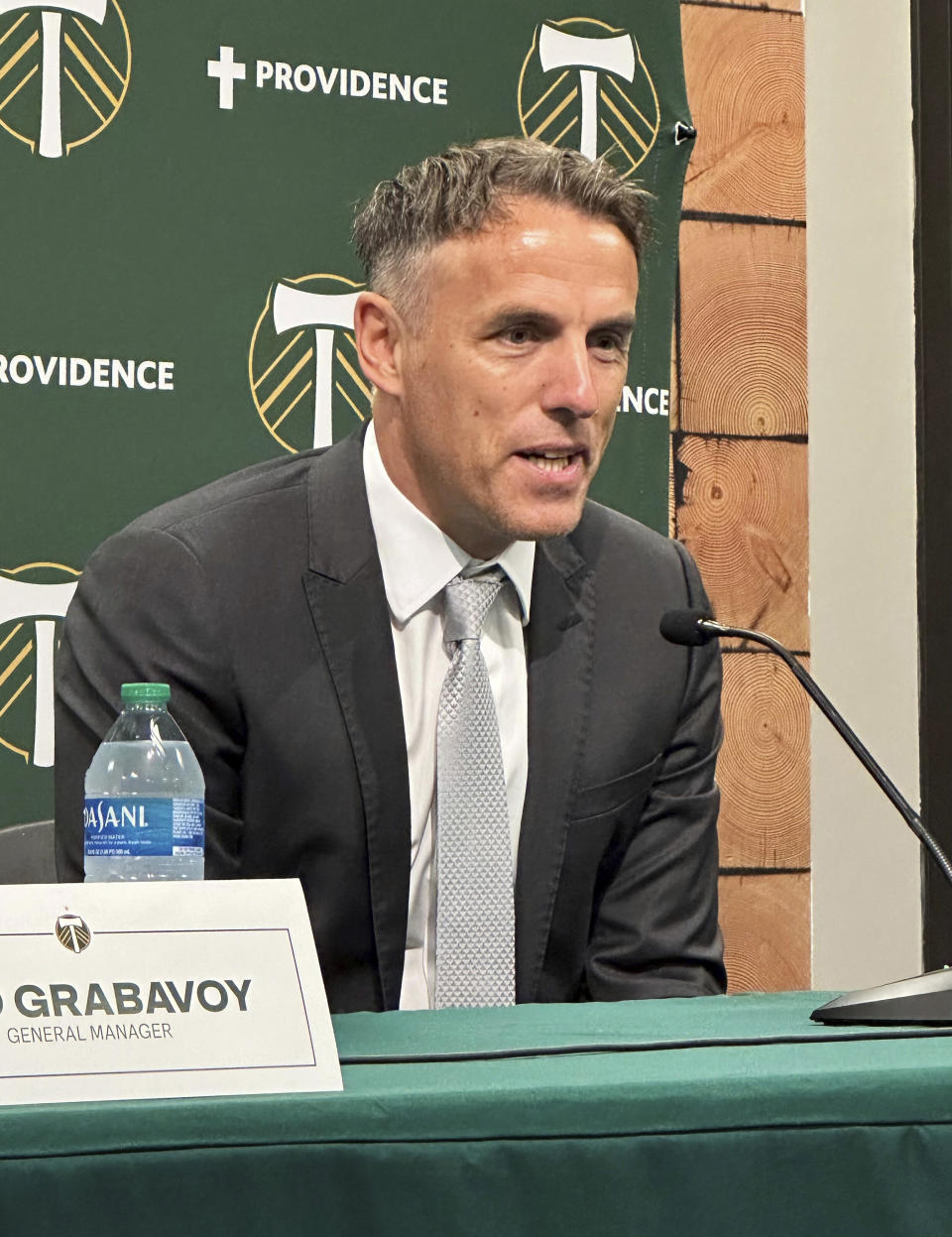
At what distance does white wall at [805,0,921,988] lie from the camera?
2.97 metres

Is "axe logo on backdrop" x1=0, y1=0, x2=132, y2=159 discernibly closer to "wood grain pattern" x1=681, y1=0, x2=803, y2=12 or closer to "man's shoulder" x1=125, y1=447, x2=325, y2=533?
"man's shoulder" x1=125, y1=447, x2=325, y2=533

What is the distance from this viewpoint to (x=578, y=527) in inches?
76.3

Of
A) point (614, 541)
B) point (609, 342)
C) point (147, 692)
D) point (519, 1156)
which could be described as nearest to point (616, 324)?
point (609, 342)

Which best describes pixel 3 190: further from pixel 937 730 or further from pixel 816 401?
pixel 937 730

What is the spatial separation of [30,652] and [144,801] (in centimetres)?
126

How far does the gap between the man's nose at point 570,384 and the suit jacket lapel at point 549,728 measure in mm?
202

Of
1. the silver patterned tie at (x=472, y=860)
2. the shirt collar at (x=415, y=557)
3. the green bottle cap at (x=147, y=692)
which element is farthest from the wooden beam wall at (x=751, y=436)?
the green bottle cap at (x=147, y=692)

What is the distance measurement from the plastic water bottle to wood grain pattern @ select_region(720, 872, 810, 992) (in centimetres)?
145

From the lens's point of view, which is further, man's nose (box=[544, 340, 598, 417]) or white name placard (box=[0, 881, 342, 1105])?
man's nose (box=[544, 340, 598, 417])

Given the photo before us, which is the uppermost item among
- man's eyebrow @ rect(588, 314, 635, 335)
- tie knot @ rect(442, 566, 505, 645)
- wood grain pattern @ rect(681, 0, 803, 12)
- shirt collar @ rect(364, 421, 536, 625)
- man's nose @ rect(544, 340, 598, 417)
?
wood grain pattern @ rect(681, 0, 803, 12)

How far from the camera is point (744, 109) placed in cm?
295

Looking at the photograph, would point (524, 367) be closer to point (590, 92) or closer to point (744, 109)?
point (590, 92)

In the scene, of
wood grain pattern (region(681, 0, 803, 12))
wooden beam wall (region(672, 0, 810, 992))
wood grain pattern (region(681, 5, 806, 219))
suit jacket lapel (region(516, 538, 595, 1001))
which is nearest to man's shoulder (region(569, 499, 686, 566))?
suit jacket lapel (region(516, 538, 595, 1001))

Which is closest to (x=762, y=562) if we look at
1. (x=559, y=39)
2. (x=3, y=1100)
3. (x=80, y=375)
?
(x=559, y=39)
